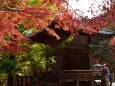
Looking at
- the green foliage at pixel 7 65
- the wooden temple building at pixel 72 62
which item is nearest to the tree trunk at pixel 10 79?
the green foliage at pixel 7 65

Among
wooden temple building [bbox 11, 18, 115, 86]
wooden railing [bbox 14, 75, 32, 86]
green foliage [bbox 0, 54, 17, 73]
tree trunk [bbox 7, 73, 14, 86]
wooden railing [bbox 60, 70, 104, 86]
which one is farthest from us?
tree trunk [bbox 7, 73, 14, 86]

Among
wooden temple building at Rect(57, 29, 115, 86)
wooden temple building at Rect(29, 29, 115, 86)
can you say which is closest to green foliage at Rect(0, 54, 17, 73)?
wooden temple building at Rect(29, 29, 115, 86)

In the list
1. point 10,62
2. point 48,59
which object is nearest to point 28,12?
point 10,62

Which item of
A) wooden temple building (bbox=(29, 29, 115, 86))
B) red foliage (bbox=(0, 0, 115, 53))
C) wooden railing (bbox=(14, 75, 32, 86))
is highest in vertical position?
red foliage (bbox=(0, 0, 115, 53))

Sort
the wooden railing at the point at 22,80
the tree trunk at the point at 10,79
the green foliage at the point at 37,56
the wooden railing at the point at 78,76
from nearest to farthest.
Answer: the green foliage at the point at 37,56, the wooden railing at the point at 78,76, the wooden railing at the point at 22,80, the tree trunk at the point at 10,79

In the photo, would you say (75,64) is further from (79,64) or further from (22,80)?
(22,80)

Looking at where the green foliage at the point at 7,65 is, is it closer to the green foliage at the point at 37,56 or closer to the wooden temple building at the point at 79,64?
the green foliage at the point at 37,56

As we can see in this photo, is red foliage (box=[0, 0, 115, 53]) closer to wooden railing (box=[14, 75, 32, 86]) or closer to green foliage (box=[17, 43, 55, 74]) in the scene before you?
green foliage (box=[17, 43, 55, 74])

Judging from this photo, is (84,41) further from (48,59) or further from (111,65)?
(111,65)

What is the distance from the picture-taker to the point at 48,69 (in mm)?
17641

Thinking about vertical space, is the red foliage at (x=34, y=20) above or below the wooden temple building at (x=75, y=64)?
above

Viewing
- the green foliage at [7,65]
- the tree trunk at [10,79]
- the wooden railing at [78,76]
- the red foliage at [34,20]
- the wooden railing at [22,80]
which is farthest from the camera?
the tree trunk at [10,79]

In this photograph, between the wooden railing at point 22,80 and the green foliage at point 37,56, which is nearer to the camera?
the green foliage at point 37,56

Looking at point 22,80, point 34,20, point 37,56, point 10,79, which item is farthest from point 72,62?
point 34,20
